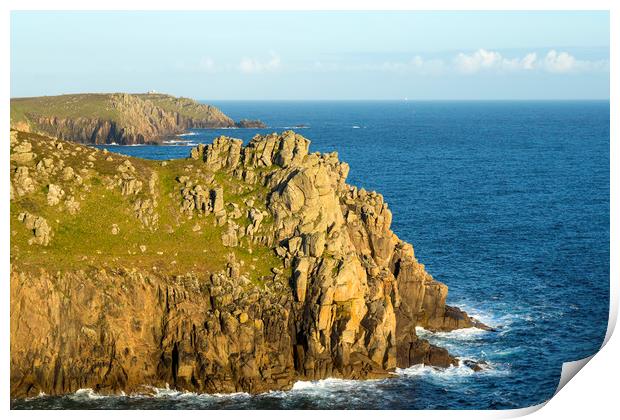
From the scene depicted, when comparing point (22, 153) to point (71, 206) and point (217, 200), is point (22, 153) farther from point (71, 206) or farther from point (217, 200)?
point (217, 200)

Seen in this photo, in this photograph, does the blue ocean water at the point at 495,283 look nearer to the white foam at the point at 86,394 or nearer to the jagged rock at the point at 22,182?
the white foam at the point at 86,394

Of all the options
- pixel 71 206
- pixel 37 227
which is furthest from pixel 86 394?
pixel 71 206

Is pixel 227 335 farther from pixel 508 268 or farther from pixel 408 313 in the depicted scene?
pixel 508 268

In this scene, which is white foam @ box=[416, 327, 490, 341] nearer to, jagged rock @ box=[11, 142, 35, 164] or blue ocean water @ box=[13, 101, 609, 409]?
blue ocean water @ box=[13, 101, 609, 409]

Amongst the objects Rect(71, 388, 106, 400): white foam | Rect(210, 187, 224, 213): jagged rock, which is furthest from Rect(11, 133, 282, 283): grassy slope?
Rect(71, 388, 106, 400): white foam

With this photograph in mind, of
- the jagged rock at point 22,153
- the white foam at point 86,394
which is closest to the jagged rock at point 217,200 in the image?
the jagged rock at point 22,153

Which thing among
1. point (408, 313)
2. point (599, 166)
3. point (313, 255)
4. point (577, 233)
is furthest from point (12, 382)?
point (599, 166)

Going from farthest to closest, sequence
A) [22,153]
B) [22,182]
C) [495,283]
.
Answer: [495,283] < [22,153] < [22,182]
